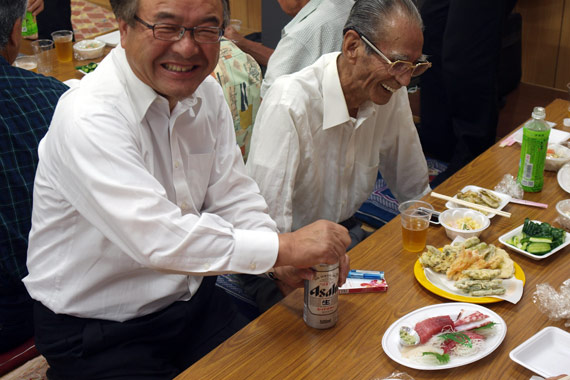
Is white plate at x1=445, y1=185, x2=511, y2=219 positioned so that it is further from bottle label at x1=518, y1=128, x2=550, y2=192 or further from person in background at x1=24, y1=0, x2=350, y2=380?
person in background at x1=24, y1=0, x2=350, y2=380

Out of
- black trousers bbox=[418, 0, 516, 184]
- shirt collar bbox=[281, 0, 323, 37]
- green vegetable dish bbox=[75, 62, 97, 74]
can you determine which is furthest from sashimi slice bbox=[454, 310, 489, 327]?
green vegetable dish bbox=[75, 62, 97, 74]

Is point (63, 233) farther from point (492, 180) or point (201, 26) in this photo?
point (492, 180)

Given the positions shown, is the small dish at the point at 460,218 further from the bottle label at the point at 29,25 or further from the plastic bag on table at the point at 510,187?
the bottle label at the point at 29,25

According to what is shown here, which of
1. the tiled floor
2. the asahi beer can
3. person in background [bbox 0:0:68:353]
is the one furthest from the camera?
the tiled floor

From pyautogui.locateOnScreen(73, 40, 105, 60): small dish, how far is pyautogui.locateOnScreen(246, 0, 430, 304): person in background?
164 centimetres

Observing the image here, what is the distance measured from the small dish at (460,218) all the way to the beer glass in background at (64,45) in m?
2.38

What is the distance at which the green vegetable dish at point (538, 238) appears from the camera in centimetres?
174

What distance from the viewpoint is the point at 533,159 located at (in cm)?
202

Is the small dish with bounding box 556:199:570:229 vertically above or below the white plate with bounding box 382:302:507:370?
below

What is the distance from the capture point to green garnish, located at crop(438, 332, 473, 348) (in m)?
1.42

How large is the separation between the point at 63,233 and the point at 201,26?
64cm

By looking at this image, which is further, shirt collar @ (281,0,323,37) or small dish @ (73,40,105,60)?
small dish @ (73,40,105,60)

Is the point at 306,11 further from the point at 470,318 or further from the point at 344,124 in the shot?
the point at 470,318

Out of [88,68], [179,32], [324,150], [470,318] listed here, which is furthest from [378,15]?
[88,68]
